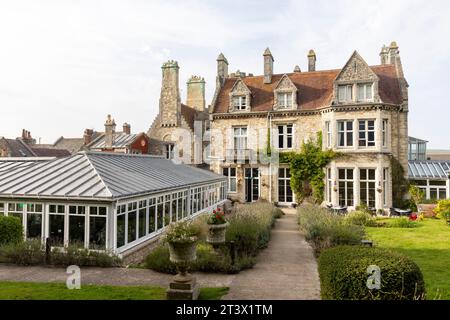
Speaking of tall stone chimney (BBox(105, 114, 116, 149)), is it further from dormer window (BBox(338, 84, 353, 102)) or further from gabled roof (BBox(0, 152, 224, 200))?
dormer window (BBox(338, 84, 353, 102))

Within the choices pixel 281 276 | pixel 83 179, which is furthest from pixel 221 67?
pixel 281 276

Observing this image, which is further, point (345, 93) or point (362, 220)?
point (345, 93)

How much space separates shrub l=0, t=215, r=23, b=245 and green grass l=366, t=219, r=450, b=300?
41.2ft

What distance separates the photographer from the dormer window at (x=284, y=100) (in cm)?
2841

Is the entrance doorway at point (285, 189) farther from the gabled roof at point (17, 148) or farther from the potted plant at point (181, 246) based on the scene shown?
the gabled roof at point (17, 148)

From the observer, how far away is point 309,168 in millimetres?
26859

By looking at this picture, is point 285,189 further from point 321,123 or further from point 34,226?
point 34,226

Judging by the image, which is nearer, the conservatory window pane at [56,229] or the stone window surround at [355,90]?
the conservatory window pane at [56,229]

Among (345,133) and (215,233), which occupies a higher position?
(345,133)

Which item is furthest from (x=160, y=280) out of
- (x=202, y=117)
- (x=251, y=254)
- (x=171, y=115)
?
(x=202, y=117)

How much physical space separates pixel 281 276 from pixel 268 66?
23.8 metres

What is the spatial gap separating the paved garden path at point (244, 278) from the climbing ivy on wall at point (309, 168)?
49.4 feet

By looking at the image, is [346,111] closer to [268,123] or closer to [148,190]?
[268,123]

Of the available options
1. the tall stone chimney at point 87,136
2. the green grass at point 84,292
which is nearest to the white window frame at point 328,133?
the green grass at point 84,292
